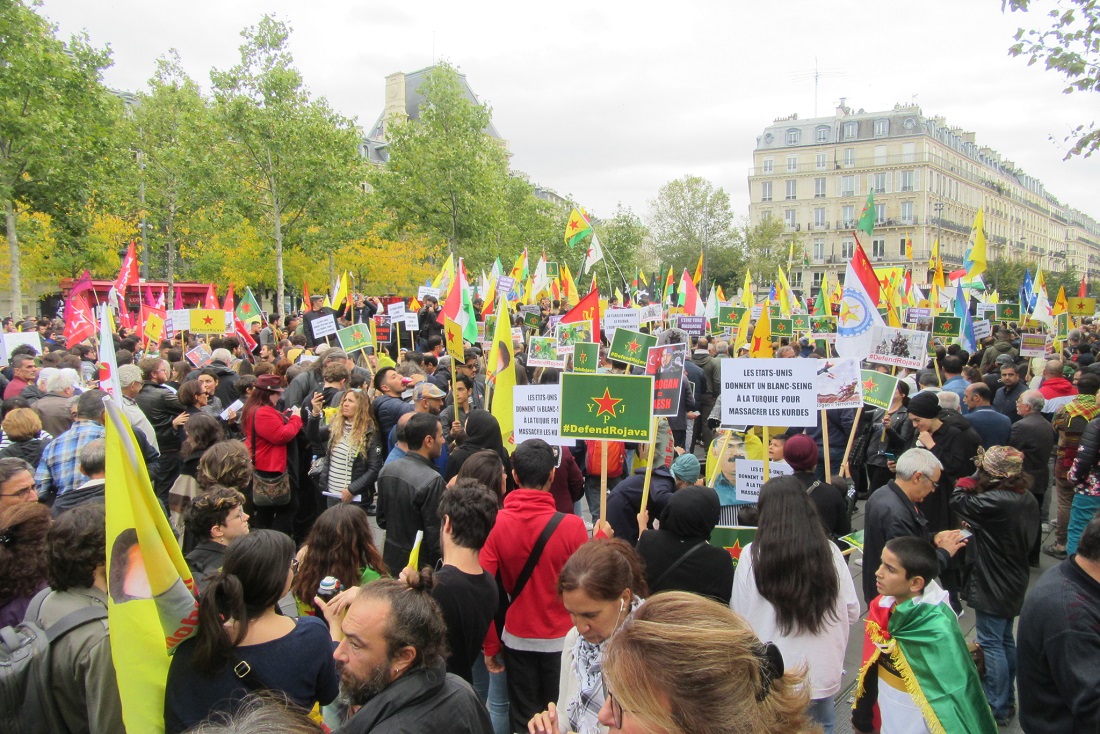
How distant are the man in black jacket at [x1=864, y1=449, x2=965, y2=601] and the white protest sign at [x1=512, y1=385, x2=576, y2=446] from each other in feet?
7.18

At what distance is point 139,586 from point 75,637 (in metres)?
0.72

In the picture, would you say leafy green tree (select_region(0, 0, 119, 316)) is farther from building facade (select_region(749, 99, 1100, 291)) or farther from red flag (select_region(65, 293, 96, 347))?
building facade (select_region(749, 99, 1100, 291))

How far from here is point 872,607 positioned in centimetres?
362

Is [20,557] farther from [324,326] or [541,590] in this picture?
[324,326]

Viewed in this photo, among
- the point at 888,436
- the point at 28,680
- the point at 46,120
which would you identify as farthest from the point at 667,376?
the point at 46,120

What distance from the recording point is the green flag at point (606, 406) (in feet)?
16.7

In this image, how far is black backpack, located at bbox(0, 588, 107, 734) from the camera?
267 cm

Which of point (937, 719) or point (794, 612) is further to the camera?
point (794, 612)

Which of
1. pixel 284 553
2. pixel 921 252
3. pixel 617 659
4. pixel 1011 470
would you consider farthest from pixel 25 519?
pixel 921 252

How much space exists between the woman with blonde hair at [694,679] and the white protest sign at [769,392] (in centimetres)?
380

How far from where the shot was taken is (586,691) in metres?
2.85

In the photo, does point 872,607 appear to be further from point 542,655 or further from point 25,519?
point 25,519

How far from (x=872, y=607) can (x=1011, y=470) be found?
1.87 metres

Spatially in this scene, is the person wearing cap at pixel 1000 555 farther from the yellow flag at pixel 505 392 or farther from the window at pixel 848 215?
the window at pixel 848 215
